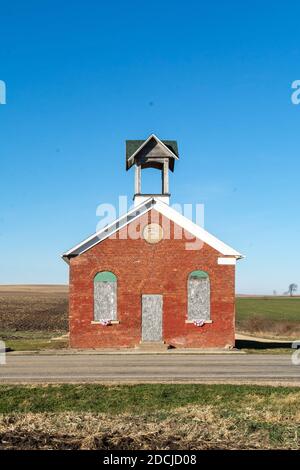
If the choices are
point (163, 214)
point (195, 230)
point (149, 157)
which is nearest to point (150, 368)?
point (195, 230)

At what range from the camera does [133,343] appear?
89.6ft

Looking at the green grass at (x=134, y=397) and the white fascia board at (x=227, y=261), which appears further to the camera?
the white fascia board at (x=227, y=261)

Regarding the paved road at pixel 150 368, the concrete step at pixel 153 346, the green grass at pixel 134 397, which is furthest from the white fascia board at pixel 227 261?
the green grass at pixel 134 397

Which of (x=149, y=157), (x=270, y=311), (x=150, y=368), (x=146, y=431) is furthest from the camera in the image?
(x=270, y=311)

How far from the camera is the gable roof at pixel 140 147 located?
1151 inches

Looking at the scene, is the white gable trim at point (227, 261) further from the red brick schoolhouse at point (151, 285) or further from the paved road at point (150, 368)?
the paved road at point (150, 368)

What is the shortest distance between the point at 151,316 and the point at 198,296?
2.57m

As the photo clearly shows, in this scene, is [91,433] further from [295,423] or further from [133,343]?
[133,343]

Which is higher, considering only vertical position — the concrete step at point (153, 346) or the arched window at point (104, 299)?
the arched window at point (104, 299)

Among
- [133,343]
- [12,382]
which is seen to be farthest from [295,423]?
[133,343]

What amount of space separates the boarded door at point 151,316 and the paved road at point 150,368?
10.8ft

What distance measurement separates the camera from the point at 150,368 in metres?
19.0

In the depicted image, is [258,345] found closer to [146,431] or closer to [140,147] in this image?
[140,147]

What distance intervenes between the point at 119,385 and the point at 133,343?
39.8 ft
